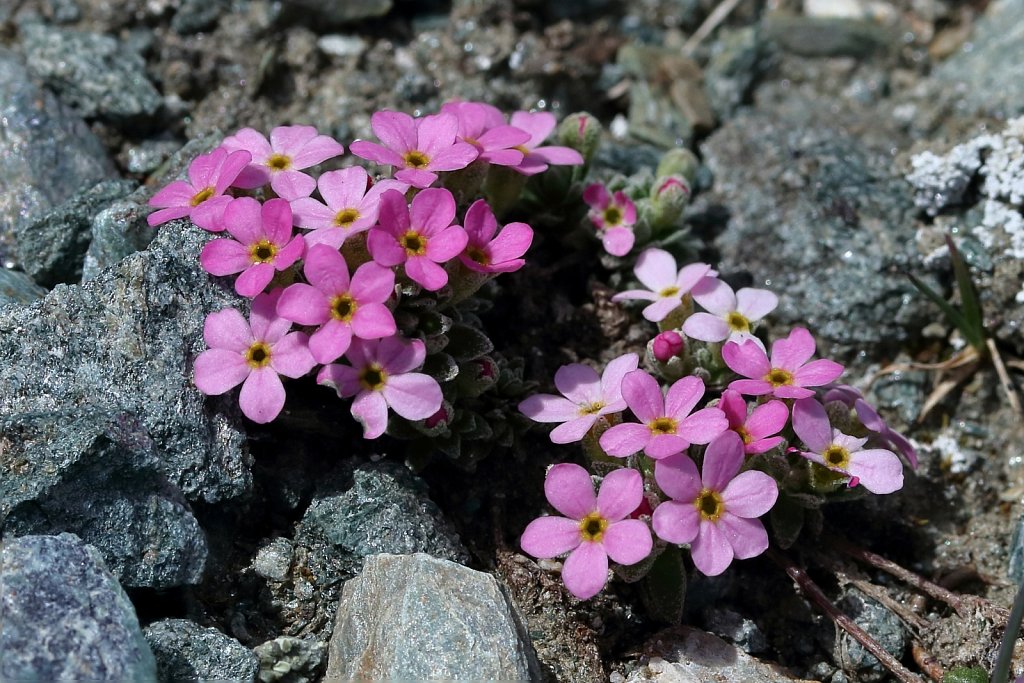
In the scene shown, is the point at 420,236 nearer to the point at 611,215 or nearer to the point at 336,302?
the point at 336,302

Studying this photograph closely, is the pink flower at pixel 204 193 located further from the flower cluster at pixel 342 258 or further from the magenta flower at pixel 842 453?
the magenta flower at pixel 842 453

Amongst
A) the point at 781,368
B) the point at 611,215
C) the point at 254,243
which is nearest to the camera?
the point at 254,243

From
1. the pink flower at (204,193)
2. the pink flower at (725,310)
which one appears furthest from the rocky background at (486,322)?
the pink flower at (725,310)

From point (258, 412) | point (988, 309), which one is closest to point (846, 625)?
point (988, 309)

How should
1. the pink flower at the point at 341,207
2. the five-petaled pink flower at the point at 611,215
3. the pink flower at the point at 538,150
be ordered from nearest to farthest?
the pink flower at the point at 341,207 < the pink flower at the point at 538,150 < the five-petaled pink flower at the point at 611,215

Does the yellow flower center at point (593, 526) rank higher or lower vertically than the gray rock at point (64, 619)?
lower

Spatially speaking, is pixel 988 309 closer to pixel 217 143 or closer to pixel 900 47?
pixel 900 47

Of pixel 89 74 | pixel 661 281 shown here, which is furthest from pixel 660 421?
pixel 89 74
